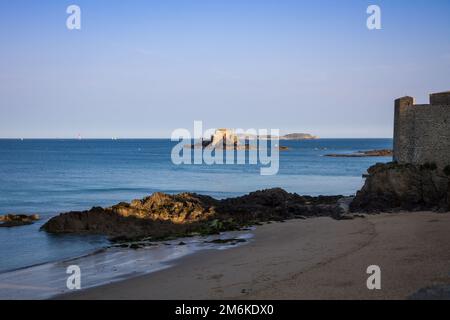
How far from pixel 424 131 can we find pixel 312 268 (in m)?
12.4

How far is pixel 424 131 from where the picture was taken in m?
21.8

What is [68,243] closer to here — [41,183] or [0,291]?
[0,291]

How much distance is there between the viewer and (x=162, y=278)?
1214cm

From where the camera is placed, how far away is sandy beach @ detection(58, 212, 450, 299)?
32.5ft

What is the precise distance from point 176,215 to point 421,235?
10.1m

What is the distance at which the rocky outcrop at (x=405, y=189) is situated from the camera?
834 inches
